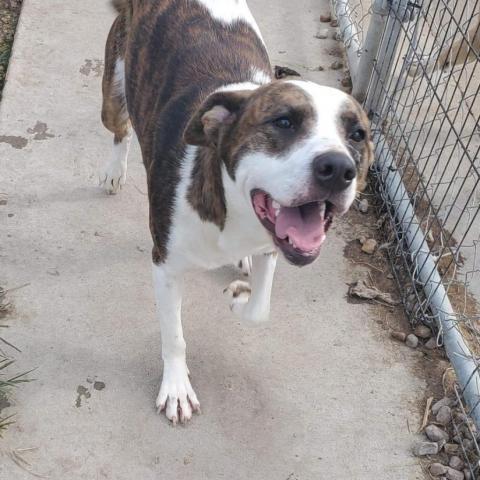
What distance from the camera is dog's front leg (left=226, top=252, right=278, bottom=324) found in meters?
2.97

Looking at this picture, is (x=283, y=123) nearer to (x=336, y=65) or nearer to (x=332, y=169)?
(x=332, y=169)

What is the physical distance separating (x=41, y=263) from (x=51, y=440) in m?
0.97

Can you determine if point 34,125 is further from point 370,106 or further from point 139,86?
point 370,106

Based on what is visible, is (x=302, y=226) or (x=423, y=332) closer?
(x=302, y=226)

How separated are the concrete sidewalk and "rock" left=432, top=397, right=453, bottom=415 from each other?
83 mm

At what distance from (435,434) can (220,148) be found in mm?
1501

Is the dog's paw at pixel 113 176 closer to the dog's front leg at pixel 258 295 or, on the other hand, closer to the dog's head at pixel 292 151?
the dog's front leg at pixel 258 295

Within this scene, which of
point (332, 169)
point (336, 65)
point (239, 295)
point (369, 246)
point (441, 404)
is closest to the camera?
point (332, 169)

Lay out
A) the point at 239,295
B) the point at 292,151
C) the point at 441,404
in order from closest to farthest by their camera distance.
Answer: the point at 292,151 < the point at 441,404 < the point at 239,295

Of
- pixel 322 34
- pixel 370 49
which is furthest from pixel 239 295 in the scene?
pixel 322 34

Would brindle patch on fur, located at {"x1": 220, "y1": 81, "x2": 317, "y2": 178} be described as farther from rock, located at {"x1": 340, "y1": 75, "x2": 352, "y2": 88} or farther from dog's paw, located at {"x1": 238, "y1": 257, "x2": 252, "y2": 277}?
rock, located at {"x1": 340, "y1": 75, "x2": 352, "y2": 88}

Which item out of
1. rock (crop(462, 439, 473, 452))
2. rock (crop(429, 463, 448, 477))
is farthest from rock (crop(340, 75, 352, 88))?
rock (crop(429, 463, 448, 477))

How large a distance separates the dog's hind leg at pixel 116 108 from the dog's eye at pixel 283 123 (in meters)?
1.44

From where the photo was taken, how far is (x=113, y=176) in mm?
3807
